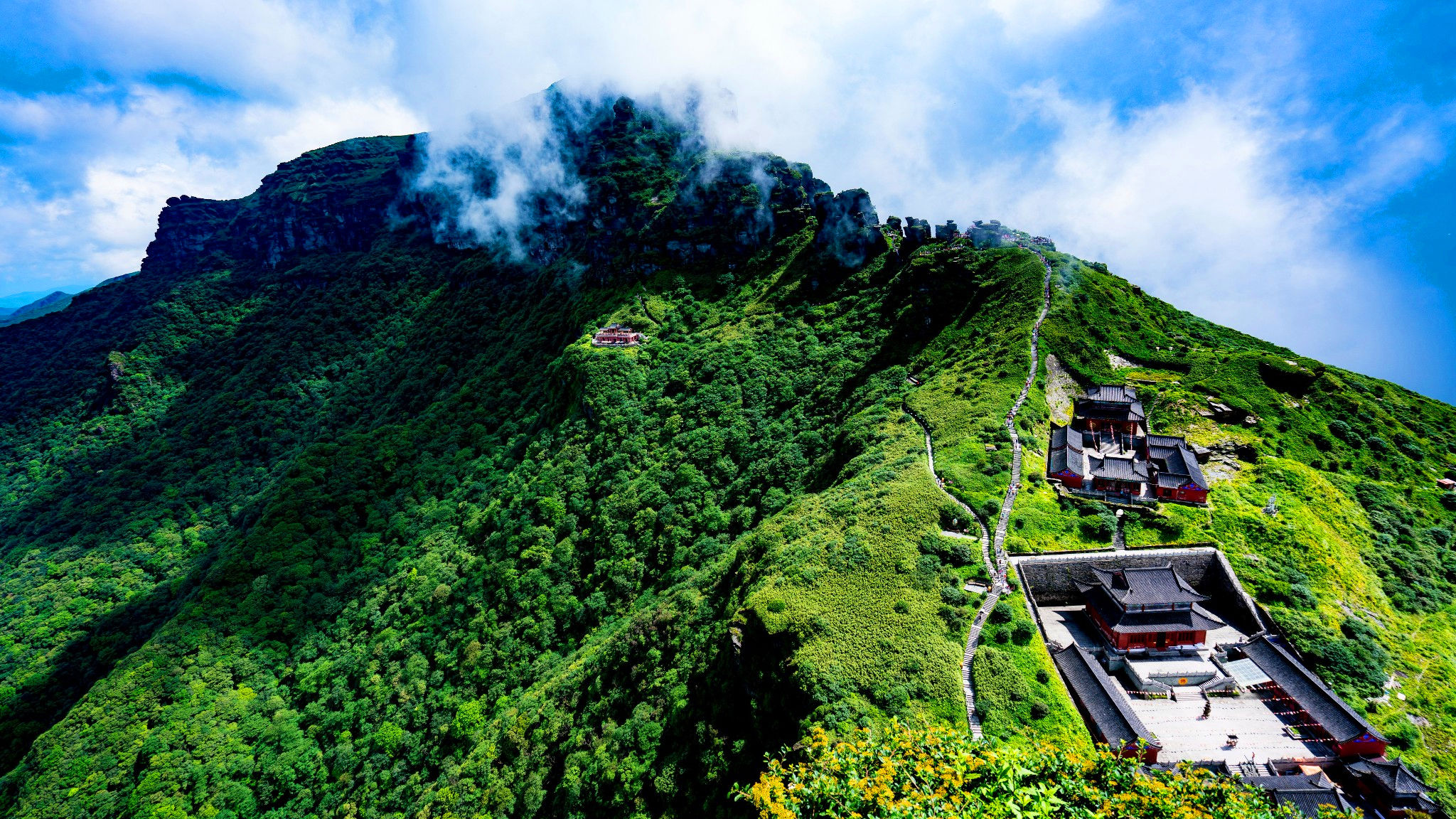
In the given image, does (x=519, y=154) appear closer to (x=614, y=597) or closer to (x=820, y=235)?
(x=820, y=235)

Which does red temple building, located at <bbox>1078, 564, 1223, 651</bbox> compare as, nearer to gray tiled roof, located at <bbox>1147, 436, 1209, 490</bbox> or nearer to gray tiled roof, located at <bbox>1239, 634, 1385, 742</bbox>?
gray tiled roof, located at <bbox>1239, 634, 1385, 742</bbox>

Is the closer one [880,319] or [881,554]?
[881,554]

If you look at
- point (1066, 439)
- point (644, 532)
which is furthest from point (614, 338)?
point (1066, 439)

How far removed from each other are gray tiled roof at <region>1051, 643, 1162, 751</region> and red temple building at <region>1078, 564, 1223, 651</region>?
345 centimetres

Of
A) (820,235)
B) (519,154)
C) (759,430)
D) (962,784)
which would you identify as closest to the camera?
(962,784)

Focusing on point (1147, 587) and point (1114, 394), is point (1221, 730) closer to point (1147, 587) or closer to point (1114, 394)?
point (1147, 587)

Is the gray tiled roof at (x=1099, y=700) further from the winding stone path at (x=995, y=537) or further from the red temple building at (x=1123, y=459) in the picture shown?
the red temple building at (x=1123, y=459)

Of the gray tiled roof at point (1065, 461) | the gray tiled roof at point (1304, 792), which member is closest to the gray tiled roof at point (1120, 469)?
the gray tiled roof at point (1065, 461)

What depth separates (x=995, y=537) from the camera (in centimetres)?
4972

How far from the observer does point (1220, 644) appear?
1697 inches

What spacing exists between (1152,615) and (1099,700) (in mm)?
10528

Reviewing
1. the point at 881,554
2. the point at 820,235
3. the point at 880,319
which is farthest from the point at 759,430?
the point at 820,235

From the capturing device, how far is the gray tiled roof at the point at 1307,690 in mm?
35562

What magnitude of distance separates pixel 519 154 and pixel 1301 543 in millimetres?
216438
